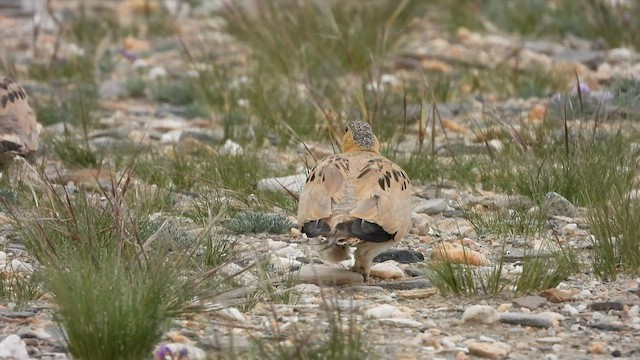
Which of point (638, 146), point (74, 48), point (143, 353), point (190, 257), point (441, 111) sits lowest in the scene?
point (143, 353)

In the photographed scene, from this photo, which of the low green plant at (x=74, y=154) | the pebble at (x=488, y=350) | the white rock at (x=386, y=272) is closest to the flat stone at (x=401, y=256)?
the white rock at (x=386, y=272)

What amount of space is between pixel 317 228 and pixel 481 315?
2.84ft

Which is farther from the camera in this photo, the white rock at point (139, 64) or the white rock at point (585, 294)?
the white rock at point (139, 64)

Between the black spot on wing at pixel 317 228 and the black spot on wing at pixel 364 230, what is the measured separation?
0.18ft

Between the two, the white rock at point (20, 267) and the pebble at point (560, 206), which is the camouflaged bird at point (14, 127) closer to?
the white rock at point (20, 267)

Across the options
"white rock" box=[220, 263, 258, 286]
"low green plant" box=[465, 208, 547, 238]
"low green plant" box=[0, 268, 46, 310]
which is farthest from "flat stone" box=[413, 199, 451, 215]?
"low green plant" box=[0, 268, 46, 310]

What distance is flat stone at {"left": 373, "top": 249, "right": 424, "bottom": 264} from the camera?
6.89m

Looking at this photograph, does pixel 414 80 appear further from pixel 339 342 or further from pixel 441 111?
pixel 339 342

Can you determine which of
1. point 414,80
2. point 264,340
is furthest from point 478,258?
point 414,80

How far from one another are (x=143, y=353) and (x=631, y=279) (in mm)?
2452

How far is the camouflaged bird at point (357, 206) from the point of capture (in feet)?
19.6

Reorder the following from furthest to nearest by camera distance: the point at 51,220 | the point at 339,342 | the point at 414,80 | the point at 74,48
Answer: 1. the point at 74,48
2. the point at 414,80
3. the point at 51,220
4. the point at 339,342

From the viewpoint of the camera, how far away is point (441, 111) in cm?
1105

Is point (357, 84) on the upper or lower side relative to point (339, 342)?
upper
